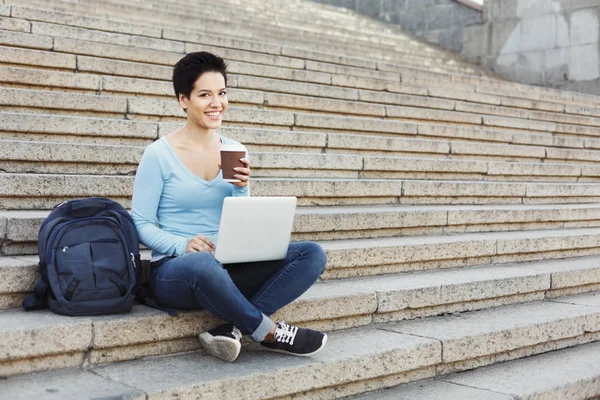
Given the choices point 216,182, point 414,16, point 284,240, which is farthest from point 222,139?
point 414,16

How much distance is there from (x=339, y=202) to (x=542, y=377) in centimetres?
191

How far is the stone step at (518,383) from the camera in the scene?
3.30 meters

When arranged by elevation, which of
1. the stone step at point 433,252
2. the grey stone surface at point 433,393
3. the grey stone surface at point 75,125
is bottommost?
the grey stone surface at point 433,393

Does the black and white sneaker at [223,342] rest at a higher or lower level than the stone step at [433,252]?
lower

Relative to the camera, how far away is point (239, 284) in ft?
10.6

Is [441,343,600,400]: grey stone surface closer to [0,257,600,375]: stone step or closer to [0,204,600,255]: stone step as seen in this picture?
[0,257,600,375]: stone step

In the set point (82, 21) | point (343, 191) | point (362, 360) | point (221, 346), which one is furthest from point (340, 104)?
point (221, 346)

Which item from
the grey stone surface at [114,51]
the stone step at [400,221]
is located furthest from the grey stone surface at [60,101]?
the stone step at [400,221]

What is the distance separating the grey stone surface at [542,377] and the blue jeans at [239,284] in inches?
37.0

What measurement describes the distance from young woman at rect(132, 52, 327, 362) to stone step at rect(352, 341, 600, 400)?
548mm

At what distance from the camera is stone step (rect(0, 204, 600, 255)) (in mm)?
3436

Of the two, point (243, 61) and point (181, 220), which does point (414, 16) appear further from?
point (181, 220)

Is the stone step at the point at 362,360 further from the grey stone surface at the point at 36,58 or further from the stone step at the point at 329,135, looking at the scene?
the grey stone surface at the point at 36,58

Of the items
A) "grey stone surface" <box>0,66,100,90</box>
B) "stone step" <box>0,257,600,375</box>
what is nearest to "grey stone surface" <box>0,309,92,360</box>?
"stone step" <box>0,257,600,375</box>
